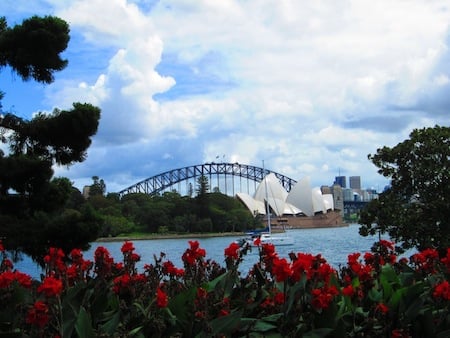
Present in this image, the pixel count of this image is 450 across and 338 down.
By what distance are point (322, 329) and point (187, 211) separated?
10086 cm

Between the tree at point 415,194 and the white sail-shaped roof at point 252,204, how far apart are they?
96.7 meters

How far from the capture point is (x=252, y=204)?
116 m

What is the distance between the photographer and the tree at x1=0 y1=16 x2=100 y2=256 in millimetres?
12445

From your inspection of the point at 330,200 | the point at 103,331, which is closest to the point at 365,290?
the point at 103,331

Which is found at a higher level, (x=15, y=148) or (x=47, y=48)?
(x=47, y=48)

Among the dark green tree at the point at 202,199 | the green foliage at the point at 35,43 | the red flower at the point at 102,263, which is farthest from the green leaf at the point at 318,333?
the dark green tree at the point at 202,199

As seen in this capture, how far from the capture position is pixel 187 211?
→ 104 meters

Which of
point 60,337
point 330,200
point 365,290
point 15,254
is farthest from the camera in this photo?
point 330,200

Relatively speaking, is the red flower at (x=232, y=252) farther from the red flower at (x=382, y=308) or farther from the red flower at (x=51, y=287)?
the red flower at (x=51, y=287)

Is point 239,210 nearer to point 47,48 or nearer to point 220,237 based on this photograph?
point 220,237

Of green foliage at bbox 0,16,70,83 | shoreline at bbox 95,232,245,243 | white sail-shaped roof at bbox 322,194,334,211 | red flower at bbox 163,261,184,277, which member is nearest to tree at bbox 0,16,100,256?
green foliage at bbox 0,16,70,83

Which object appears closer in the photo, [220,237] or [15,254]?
[15,254]

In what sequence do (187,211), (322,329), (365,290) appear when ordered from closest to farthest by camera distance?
(322,329), (365,290), (187,211)

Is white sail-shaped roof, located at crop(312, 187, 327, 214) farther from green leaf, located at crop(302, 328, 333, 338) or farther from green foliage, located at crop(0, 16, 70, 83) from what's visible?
green leaf, located at crop(302, 328, 333, 338)
